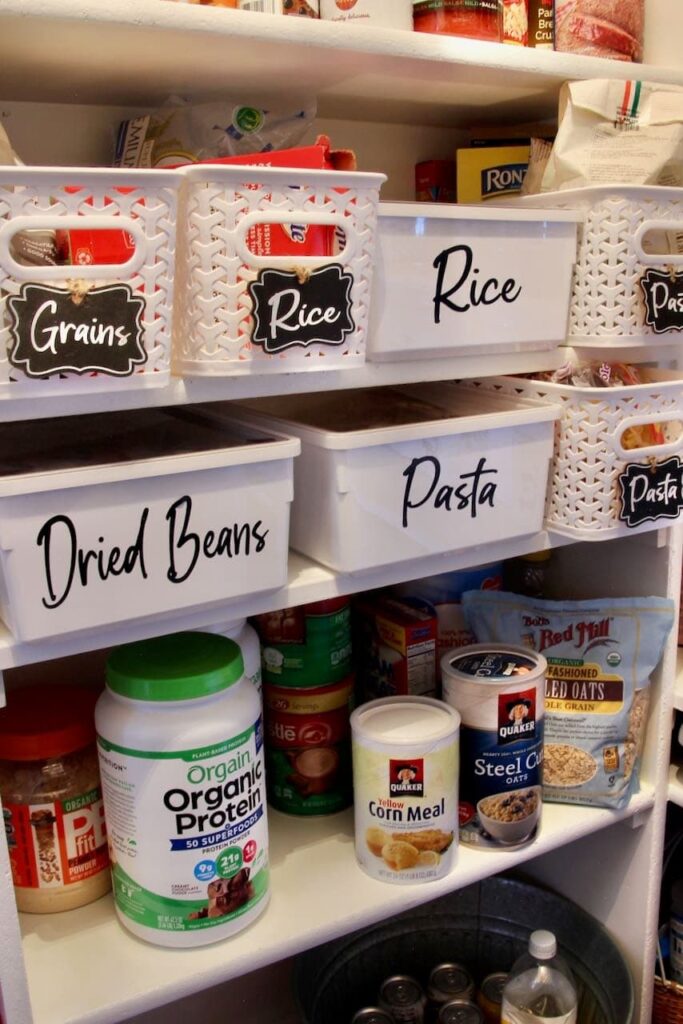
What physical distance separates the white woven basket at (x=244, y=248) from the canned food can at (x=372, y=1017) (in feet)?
3.04

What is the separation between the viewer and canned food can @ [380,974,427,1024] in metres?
1.25

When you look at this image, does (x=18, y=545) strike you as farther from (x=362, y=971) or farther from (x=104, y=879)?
(x=362, y=971)

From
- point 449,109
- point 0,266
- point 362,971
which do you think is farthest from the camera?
point 362,971

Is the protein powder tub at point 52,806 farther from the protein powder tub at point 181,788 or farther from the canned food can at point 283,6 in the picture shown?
the canned food can at point 283,6

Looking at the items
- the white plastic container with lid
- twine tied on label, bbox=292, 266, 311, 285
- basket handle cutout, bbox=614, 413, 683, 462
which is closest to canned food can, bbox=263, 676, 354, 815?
the white plastic container with lid

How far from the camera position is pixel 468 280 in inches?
35.2

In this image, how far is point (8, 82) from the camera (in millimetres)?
914

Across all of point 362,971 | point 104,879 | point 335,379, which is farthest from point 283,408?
point 362,971

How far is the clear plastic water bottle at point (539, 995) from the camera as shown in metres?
1.14

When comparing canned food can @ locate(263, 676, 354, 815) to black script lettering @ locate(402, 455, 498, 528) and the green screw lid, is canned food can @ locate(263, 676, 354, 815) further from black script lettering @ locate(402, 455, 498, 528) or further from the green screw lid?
black script lettering @ locate(402, 455, 498, 528)

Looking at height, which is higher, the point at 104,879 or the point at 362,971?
the point at 104,879

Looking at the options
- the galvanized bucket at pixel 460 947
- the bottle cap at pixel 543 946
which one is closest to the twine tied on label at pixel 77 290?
the bottle cap at pixel 543 946

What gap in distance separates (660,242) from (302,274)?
1.48ft

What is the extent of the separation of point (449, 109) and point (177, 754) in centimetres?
81
